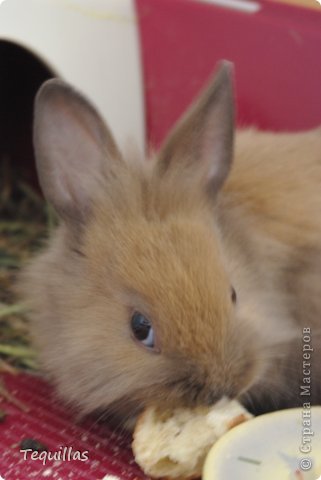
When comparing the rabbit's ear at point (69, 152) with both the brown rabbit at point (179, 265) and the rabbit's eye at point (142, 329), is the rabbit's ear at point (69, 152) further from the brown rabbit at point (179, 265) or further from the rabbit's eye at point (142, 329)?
the rabbit's eye at point (142, 329)

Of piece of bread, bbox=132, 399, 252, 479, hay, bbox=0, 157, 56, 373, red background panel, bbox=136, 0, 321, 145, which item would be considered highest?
red background panel, bbox=136, 0, 321, 145

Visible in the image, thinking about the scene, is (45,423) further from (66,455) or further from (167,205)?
(167,205)

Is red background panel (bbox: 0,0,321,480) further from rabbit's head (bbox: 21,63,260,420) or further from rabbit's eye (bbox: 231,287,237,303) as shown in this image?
rabbit's eye (bbox: 231,287,237,303)

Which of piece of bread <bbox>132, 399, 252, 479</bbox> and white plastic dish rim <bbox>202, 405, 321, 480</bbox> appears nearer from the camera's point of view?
white plastic dish rim <bbox>202, 405, 321, 480</bbox>

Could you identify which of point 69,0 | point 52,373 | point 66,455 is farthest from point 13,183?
point 66,455

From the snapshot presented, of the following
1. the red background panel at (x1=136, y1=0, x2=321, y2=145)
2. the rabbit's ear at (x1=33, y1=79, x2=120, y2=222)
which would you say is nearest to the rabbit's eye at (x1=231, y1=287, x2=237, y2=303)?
the rabbit's ear at (x1=33, y1=79, x2=120, y2=222)
